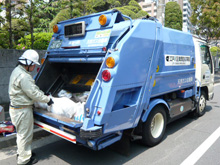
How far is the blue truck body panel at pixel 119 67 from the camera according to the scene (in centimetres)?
280

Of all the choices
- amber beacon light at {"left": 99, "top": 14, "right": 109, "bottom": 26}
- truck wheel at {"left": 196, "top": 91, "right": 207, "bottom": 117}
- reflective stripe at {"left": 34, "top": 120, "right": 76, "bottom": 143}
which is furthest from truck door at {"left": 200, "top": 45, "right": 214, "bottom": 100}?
reflective stripe at {"left": 34, "top": 120, "right": 76, "bottom": 143}

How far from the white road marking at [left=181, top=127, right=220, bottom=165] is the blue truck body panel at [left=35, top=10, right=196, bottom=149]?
969mm

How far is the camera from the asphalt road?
11.1 feet

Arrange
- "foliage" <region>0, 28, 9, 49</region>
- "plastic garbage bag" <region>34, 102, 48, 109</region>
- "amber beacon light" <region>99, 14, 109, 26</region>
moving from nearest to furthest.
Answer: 1. "amber beacon light" <region>99, 14, 109, 26</region>
2. "plastic garbage bag" <region>34, 102, 48, 109</region>
3. "foliage" <region>0, 28, 9, 49</region>

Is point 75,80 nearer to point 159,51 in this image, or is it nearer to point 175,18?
point 159,51

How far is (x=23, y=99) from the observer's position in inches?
123

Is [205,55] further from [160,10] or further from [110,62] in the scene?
[110,62]

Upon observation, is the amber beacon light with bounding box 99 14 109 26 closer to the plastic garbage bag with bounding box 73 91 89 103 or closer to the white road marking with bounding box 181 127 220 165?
the plastic garbage bag with bounding box 73 91 89 103

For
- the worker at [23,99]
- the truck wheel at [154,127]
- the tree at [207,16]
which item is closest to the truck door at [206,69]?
the truck wheel at [154,127]

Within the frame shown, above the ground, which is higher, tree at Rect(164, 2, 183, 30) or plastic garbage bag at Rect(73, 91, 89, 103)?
tree at Rect(164, 2, 183, 30)

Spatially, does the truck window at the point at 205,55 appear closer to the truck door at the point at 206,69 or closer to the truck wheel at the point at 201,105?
the truck door at the point at 206,69

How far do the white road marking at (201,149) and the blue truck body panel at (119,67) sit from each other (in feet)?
3.18

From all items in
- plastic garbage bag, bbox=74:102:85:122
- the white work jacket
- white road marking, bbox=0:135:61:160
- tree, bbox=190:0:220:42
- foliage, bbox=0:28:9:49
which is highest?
tree, bbox=190:0:220:42

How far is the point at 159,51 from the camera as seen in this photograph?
3598mm
